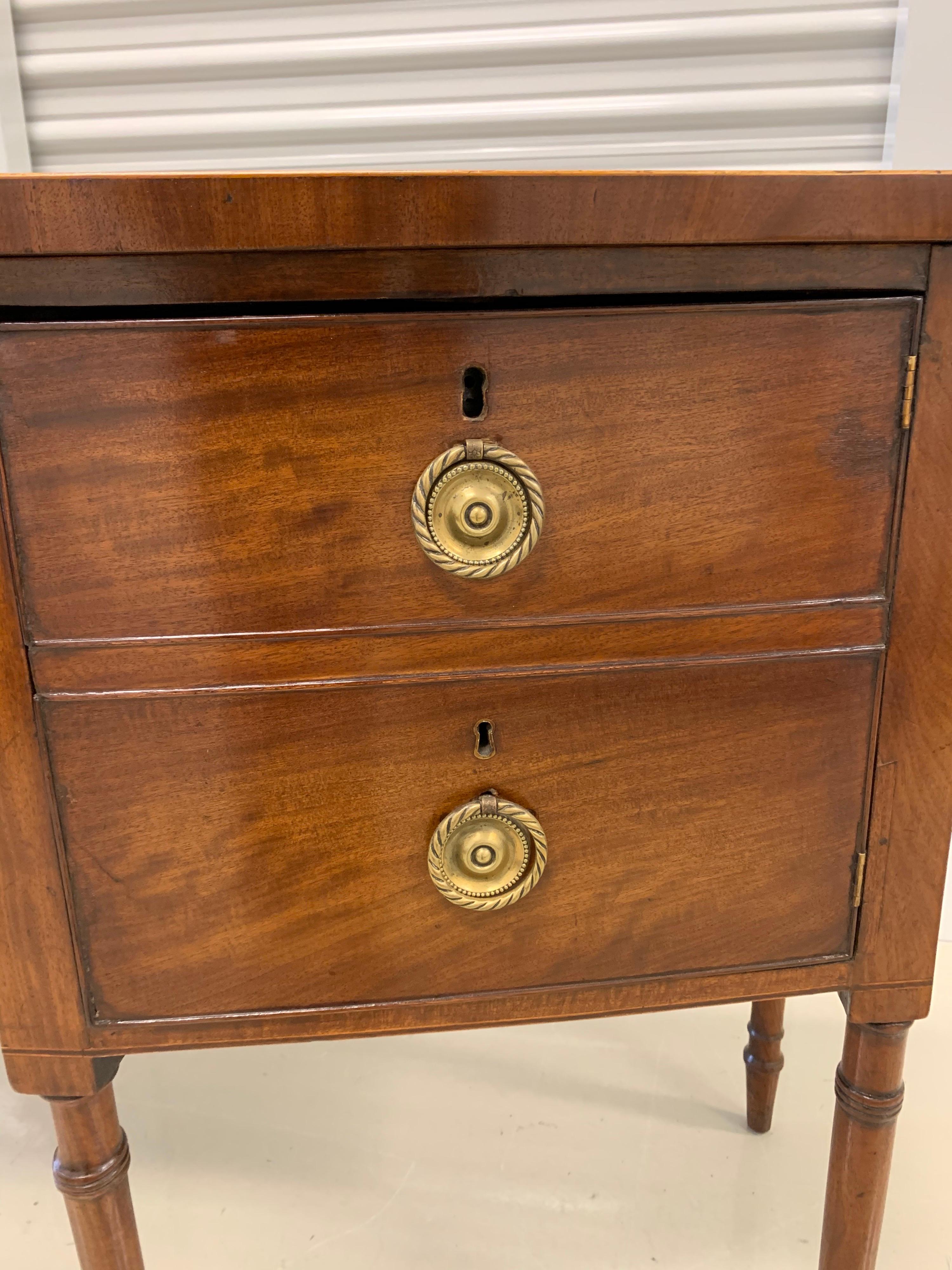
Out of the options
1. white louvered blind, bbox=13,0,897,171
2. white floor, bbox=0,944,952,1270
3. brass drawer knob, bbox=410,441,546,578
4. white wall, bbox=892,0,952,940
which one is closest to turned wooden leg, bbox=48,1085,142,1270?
white floor, bbox=0,944,952,1270

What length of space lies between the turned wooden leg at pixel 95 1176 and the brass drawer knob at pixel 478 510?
44cm

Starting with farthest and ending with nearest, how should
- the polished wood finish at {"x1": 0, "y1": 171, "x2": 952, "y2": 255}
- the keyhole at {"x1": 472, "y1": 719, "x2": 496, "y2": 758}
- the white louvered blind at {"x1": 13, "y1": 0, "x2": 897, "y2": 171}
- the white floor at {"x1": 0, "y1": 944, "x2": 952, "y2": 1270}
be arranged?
the white louvered blind at {"x1": 13, "y1": 0, "x2": 897, "y2": 171} < the white floor at {"x1": 0, "y1": 944, "x2": 952, "y2": 1270} < the keyhole at {"x1": 472, "y1": 719, "x2": 496, "y2": 758} < the polished wood finish at {"x1": 0, "y1": 171, "x2": 952, "y2": 255}

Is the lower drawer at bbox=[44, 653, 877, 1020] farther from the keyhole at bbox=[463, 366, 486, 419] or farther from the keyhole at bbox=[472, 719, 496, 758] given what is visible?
the keyhole at bbox=[463, 366, 486, 419]

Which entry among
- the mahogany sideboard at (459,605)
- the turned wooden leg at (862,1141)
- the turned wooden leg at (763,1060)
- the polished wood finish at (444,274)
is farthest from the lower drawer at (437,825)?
the turned wooden leg at (763,1060)

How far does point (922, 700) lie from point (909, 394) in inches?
7.3

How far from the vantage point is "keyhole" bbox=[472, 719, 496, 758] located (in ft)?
1.93

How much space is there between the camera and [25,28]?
1.10 metres

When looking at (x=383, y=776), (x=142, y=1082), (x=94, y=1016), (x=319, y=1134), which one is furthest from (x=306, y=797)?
(x=142, y=1082)

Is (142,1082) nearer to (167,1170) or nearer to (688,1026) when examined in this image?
(167,1170)

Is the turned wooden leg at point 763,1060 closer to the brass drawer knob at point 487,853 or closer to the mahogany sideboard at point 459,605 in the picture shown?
the mahogany sideboard at point 459,605

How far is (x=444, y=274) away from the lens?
0.52 m

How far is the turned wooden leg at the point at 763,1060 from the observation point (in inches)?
39.9

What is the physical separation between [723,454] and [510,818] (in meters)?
0.25

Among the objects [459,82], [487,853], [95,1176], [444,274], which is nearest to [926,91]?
[459,82]
